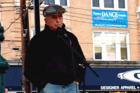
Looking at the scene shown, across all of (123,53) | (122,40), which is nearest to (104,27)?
(122,40)

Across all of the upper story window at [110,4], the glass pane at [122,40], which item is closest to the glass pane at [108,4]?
the upper story window at [110,4]

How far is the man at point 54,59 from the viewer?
5383 mm

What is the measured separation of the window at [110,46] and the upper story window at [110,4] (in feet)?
5.05

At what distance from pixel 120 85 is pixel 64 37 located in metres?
31.9

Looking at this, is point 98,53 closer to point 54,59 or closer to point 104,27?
point 104,27

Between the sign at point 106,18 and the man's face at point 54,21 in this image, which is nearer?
the man's face at point 54,21

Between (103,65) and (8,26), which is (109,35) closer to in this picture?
(103,65)

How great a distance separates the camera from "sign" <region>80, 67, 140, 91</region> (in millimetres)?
36531

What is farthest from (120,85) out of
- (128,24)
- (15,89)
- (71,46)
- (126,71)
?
(71,46)

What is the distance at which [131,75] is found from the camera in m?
37.2

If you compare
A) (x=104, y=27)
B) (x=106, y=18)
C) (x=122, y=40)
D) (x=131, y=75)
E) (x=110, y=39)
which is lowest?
(x=131, y=75)

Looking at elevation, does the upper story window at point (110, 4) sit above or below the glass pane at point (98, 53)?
above

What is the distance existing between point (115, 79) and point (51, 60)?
31.7m

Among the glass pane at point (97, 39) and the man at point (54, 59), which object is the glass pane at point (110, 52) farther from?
the man at point (54, 59)
